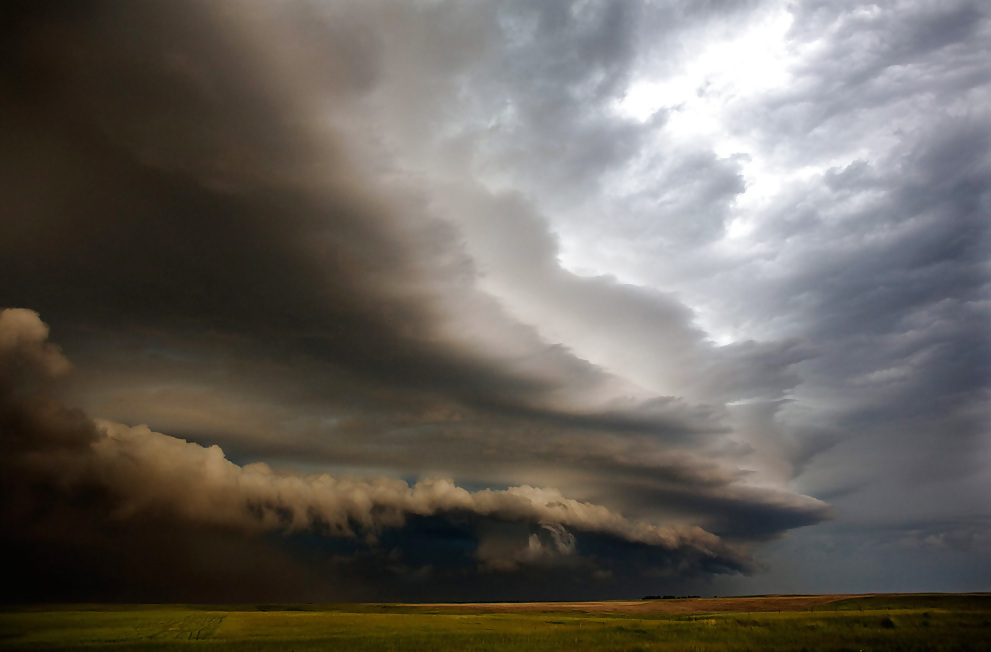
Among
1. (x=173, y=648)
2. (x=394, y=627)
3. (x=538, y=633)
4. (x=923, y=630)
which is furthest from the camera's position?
(x=394, y=627)

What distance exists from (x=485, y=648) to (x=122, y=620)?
86.9 m

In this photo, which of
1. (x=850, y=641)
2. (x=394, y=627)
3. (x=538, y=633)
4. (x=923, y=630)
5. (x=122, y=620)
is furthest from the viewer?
(x=122, y=620)

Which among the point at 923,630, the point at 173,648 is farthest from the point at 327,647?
the point at 923,630

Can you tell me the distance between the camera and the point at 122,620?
347ft

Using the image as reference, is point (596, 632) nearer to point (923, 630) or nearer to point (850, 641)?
point (850, 641)

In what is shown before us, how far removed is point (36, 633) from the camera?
82125mm

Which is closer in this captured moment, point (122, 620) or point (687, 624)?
point (687, 624)

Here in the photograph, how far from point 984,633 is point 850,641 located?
14.4 m

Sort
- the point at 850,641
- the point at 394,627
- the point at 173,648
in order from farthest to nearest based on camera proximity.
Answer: the point at 394,627 → the point at 173,648 → the point at 850,641

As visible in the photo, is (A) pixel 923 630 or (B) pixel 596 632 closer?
(A) pixel 923 630

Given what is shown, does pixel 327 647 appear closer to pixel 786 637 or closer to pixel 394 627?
pixel 394 627

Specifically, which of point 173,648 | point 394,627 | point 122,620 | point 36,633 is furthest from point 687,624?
point 122,620

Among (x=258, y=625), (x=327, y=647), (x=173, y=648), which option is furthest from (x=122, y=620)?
(x=327, y=647)

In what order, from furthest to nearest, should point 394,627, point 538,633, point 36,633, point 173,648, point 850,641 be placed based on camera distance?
point 394,627 < point 36,633 < point 538,633 < point 173,648 < point 850,641
